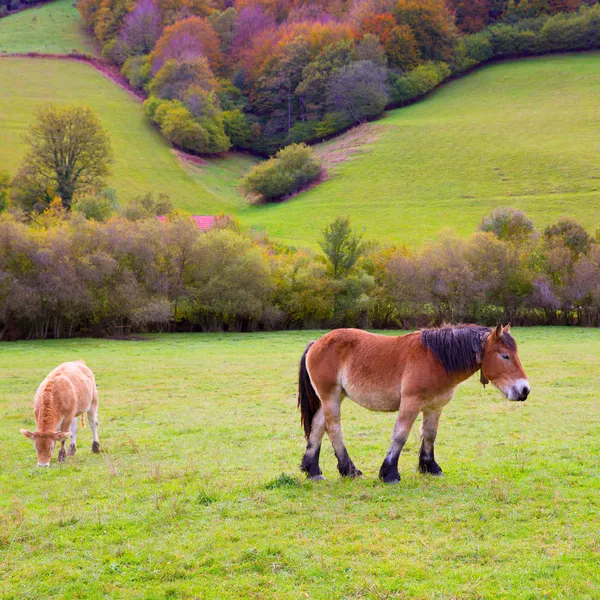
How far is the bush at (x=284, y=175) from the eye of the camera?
277ft

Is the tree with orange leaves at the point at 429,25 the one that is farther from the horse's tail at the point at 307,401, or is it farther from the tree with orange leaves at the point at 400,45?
the horse's tail at the point at 307,401

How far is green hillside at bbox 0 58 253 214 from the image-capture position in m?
82.5

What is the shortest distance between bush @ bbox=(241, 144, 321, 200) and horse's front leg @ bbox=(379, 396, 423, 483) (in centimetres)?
7721

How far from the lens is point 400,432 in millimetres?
8789

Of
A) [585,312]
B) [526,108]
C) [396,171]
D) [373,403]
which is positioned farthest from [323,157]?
[373,403]

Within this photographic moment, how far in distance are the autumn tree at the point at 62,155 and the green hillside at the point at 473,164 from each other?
19.3 metres

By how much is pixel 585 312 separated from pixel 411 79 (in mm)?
64605

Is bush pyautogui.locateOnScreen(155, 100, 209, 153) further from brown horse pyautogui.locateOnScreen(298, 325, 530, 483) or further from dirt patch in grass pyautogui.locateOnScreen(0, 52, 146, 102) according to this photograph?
brown horse pyautogui.locateOnScreen(298, 325, 530, 483)

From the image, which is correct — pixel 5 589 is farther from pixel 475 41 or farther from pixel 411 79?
pixel 475 41

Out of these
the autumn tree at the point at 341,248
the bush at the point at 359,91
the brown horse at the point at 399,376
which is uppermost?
the bush at the point at 359,91

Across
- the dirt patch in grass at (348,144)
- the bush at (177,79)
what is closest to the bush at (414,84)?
the dirt patch in grass at (348,144)

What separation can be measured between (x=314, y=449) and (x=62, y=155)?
67481 millimetres

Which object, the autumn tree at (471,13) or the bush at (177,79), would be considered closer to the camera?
the bush at (177,79)

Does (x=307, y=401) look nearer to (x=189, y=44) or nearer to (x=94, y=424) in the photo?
(x=94, y=424)
